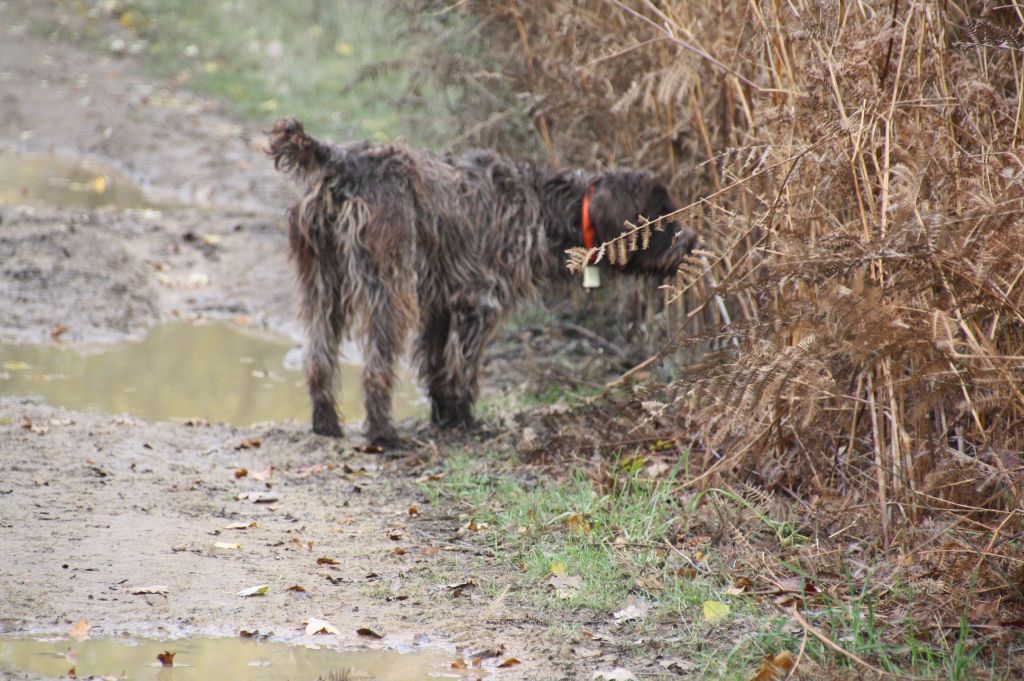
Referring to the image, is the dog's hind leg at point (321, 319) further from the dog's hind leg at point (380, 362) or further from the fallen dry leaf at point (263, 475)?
the fallen dry leaf at point (263, 475)

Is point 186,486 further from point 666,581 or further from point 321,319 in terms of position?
point 666,581

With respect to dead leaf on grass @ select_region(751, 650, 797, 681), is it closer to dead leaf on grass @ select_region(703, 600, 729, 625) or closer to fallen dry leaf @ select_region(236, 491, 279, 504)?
dead leaf on grass @ select_region(703, 600, 729, 625)

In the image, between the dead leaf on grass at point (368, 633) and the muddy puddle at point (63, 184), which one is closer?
the dead leaf on grass at point (368, 633)

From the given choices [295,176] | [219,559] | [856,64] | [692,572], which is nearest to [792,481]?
[692,572]

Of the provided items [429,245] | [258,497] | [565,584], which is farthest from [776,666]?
[429,245]

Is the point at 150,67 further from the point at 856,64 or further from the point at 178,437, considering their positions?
the point at 856,64

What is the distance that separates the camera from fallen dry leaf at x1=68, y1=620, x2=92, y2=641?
3857mm

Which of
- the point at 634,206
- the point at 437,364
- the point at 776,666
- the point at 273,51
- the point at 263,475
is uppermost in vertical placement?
the point at 273,51

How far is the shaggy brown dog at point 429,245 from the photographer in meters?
6.24

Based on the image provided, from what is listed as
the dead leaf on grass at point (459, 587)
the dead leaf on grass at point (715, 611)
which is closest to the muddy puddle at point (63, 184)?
the dead leaf on grass at point (459, 587)

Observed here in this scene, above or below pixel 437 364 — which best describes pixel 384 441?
below

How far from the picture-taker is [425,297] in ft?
22.4

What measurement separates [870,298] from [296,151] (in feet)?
11.1

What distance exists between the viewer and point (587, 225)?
6.86m
